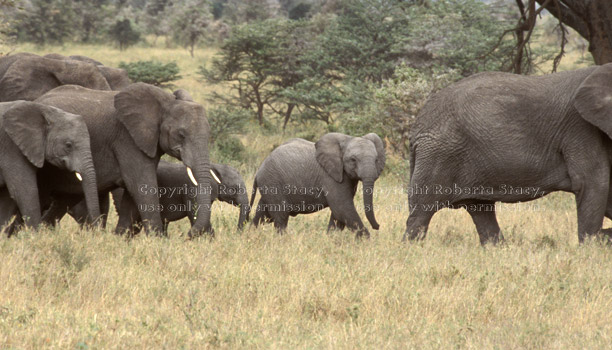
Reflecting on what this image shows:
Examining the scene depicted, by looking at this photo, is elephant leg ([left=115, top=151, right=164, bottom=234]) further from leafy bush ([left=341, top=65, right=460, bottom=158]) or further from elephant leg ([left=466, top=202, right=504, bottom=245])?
leafy bush ([left=341, top=65, right=460, bottom=158])

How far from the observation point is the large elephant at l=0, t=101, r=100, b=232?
781 centimetres

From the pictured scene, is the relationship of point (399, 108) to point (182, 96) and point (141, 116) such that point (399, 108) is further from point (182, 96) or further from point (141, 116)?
point (141, 116)

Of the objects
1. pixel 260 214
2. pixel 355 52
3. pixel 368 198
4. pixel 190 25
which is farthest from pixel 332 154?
pixel 190 25

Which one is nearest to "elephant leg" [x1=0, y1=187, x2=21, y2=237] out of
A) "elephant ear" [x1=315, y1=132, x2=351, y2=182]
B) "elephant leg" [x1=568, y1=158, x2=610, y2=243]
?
"elephant ear" [x1=315, y1=132, x2=351, y2=182]

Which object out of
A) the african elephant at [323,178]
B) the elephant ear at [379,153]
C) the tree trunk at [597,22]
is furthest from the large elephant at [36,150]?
the tree trunk at [597,22]

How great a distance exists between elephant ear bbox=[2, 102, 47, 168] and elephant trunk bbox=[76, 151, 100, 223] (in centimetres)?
41

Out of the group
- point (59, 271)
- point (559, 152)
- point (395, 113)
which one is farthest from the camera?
point (395, 113)

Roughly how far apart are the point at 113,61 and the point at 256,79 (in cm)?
1139

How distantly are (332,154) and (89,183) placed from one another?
2.85m

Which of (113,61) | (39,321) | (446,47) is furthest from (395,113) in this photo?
(113,61)

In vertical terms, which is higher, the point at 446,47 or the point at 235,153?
the point at 446,47

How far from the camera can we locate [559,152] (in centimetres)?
805

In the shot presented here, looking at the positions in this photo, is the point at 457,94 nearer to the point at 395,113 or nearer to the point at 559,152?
the point at 559,152

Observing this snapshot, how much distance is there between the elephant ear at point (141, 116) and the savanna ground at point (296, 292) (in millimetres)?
990
